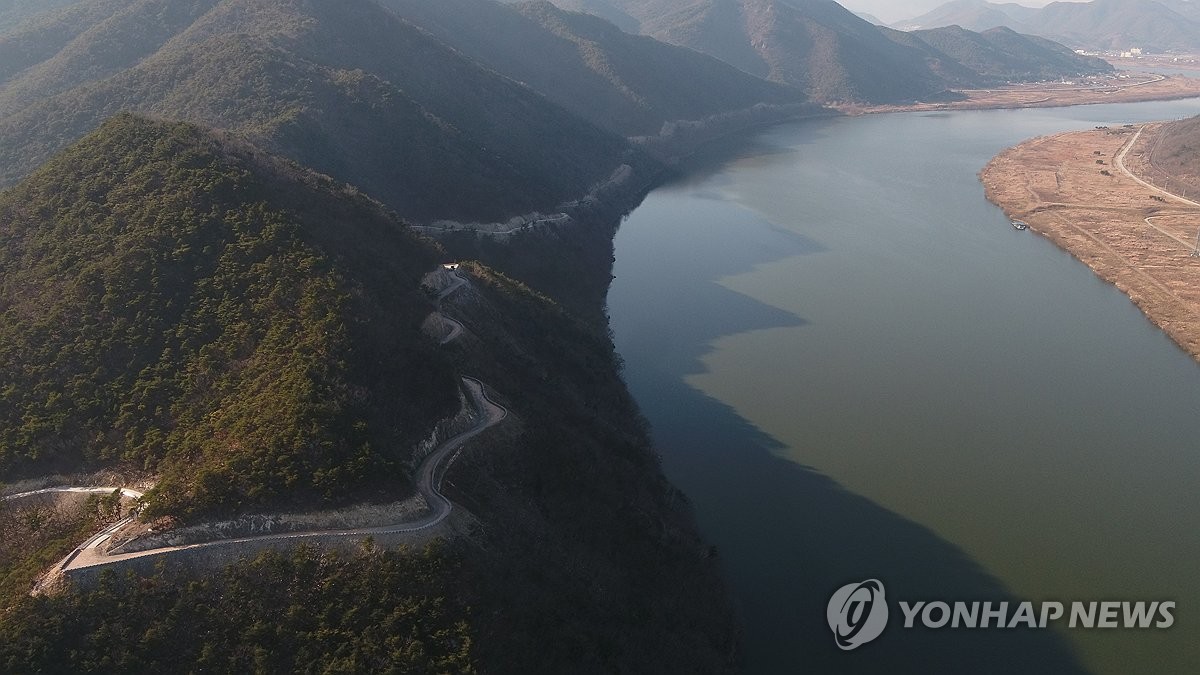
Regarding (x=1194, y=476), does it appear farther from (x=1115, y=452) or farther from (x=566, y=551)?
(x=566, y=551)

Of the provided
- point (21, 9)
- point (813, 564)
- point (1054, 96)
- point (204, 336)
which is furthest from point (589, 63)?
point (1054, 96)

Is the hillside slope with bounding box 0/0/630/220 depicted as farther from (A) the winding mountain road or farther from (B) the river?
(A) the winding mountain road

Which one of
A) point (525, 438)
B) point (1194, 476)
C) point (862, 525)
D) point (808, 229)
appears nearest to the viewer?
point (525, 438)

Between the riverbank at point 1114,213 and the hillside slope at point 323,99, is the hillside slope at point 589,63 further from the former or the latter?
the riverbank at point 1114,213

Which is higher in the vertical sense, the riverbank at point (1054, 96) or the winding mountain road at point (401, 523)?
the riverbank at point (1054, 96)

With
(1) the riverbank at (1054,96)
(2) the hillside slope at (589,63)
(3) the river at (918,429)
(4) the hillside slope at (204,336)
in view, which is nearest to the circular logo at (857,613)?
(3) the river at (918,429)

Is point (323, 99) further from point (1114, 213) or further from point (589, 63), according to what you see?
point (1114, 213)

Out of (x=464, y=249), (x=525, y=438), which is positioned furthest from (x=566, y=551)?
(x=464, y=249)
